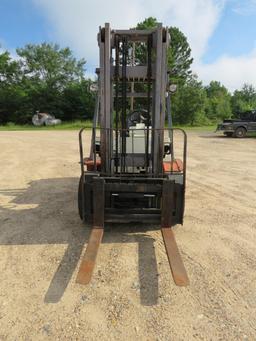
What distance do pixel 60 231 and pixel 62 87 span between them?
1623 inches

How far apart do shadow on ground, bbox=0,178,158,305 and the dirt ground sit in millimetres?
13

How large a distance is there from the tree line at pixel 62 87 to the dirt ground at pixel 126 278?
1176 inches

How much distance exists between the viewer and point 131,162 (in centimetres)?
500

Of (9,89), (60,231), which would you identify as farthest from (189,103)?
(60,231)

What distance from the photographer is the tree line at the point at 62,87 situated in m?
34.9

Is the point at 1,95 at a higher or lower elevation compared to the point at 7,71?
lower

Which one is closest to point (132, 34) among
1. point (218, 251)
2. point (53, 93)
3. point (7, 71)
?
point (218, 251)

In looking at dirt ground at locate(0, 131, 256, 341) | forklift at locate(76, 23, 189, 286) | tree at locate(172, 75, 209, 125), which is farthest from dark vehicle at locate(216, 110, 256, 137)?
forklift at locate(76, 23, 189, 286)

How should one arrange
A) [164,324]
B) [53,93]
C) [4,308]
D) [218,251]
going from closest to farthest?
[164,324], [4,308], [218,251], [53,93]

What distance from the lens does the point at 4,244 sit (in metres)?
4.19

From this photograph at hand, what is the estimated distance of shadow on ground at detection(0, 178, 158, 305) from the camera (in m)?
3.30

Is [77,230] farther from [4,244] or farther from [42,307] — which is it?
[42,307]

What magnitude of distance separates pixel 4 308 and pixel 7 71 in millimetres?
45668

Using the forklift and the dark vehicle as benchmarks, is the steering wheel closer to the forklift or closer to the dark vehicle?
the forklift
